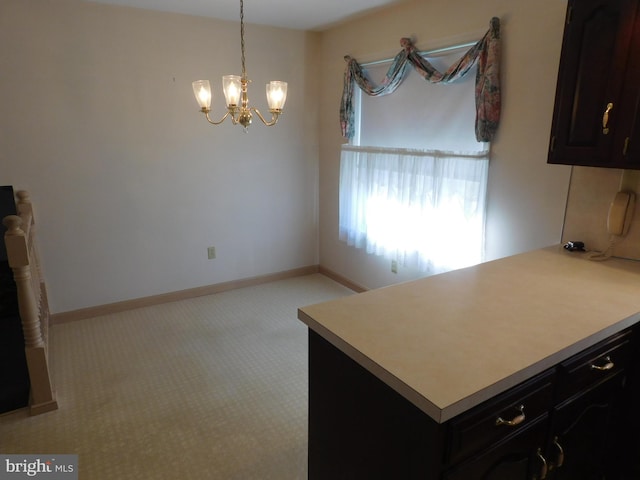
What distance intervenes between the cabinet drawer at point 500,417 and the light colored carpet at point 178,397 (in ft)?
3.76

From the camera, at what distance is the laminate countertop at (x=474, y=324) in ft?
3.56

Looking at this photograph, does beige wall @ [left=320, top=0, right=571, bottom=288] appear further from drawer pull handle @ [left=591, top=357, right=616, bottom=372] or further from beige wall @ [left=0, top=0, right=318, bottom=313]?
beige wall @ [left=0, top=0, right=318, bottom=313]

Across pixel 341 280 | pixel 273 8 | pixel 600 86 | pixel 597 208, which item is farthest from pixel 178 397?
pixel 273 8

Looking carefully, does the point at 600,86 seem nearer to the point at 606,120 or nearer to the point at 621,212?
the point at 606,120

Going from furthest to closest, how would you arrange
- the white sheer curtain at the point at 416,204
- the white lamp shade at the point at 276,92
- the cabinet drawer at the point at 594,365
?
the white sheer curtain at the point at 416,204
the white lamp shade at the point at 276,92
the cabinet drawer at the point at 594,365

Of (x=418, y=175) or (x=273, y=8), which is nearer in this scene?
(x=418, y=175)

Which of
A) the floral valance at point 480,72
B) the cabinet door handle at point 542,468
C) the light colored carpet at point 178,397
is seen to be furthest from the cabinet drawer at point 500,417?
the floral valance at point 480,72

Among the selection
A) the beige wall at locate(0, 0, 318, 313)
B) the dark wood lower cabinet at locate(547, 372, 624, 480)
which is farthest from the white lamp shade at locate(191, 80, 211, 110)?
the dark wood lower cabinet at locate(547, 372, 624, 480)

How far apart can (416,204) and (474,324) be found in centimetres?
199

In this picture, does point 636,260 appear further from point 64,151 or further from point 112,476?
→ point 64,151

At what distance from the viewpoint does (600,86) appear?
1820 mm

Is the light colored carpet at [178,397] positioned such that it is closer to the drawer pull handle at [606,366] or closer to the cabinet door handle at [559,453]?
the cabinet door handle at [559,453]

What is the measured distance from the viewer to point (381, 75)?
3.59 metres

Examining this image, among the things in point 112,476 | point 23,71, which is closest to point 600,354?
point 112,476
